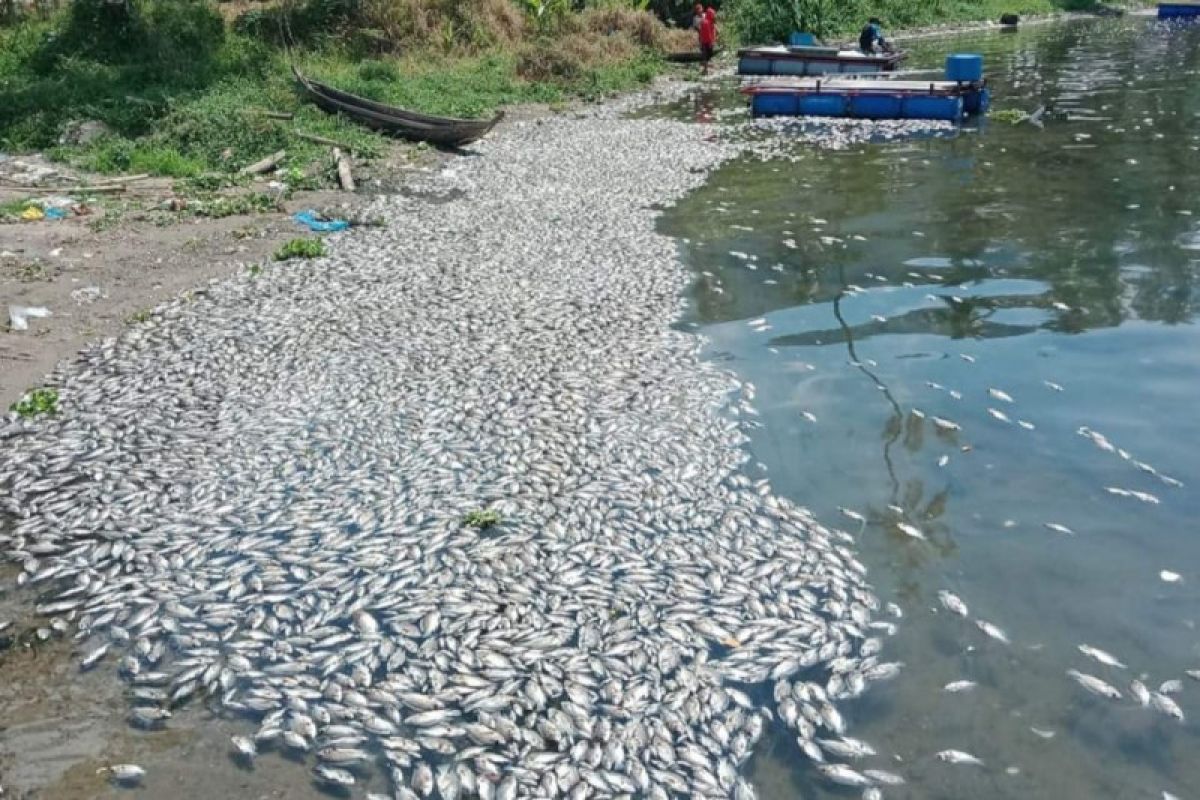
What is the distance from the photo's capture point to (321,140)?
67.2ft

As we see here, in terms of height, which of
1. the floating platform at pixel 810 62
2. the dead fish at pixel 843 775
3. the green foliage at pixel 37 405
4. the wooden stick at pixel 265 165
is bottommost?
the dead fish at pixel 843 775

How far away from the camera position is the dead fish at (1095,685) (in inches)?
223

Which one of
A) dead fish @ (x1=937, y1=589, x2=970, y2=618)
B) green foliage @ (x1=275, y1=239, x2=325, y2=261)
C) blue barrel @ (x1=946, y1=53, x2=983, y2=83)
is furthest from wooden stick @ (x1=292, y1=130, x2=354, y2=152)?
dead fish @ (x1=937, y1=589, x2=970, y2=618)

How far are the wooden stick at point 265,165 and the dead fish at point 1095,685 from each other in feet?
55.1

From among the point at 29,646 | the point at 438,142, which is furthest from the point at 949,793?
the point at 438,142

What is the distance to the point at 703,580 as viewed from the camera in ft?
21.9

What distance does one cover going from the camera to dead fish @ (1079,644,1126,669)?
5.93 meters

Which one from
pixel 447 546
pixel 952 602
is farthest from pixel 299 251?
pixel 952 602

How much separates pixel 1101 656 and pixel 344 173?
1576 centimetres

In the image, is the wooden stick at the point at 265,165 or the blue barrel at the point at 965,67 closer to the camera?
the wooden stick at the point at 265,165

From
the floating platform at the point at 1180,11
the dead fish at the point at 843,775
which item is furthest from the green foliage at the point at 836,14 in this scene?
the dead fish at the point at 843,775

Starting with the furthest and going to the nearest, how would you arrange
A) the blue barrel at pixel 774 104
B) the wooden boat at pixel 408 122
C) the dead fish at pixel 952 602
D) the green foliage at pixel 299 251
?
the blue barrel at pixel 774 104
the wooden boat at pixel 408 122
the green foliage at pixel 299 251
the dead fish at pixel 952 602

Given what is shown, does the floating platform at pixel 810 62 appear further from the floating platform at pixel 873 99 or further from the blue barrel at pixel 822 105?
the blue barrel at pixel 822 105

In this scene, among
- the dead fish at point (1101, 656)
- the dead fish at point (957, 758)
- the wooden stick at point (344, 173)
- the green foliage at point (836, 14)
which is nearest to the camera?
the dead fish at point (957, 758)
